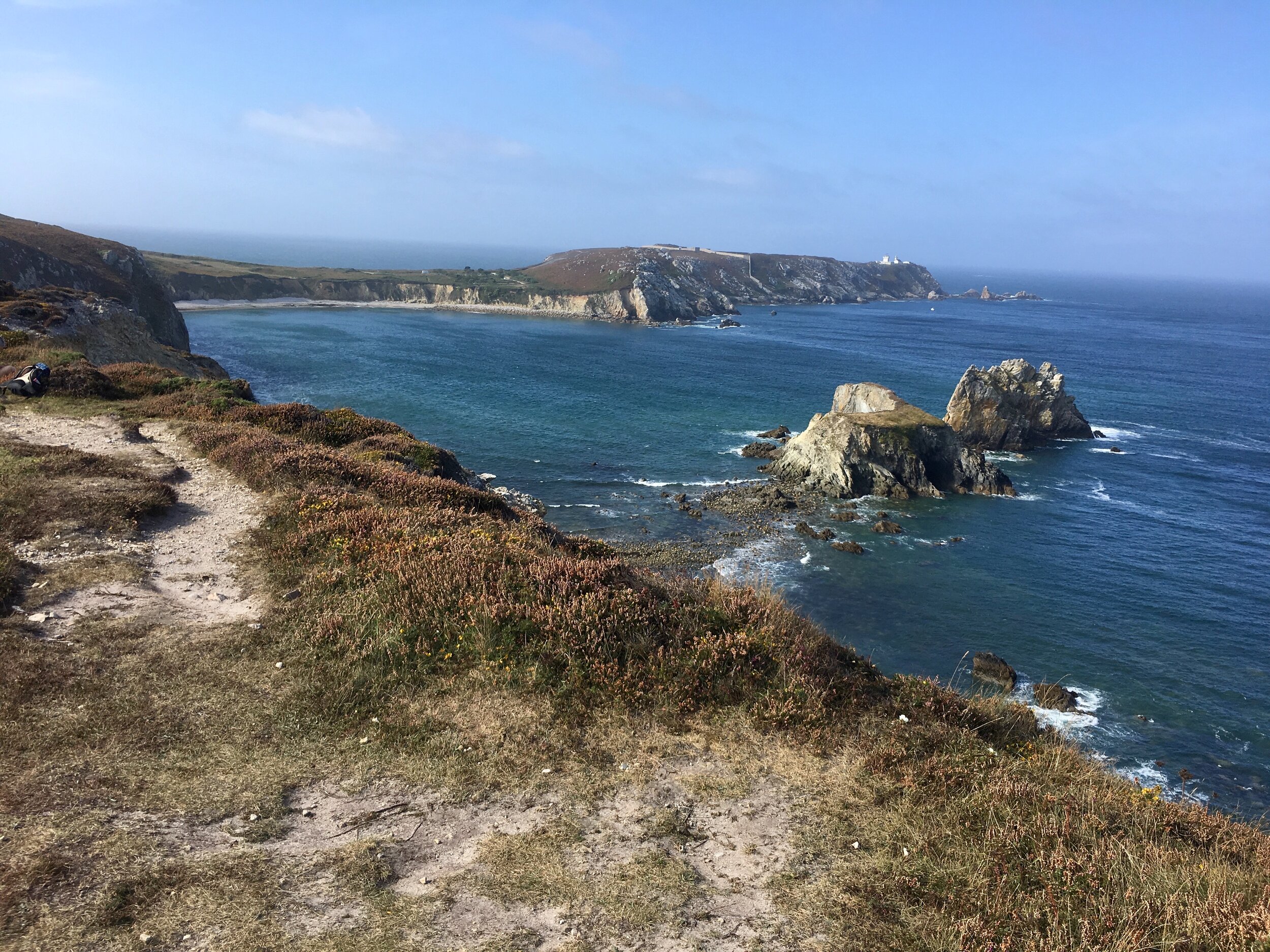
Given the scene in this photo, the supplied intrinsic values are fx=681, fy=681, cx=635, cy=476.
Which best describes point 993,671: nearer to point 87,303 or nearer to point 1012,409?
point 1012,409

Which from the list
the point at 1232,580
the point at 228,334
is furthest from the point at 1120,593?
the point at 228,334

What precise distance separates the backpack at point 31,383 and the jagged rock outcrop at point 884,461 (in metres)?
47.5

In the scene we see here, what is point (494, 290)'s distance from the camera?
626ft

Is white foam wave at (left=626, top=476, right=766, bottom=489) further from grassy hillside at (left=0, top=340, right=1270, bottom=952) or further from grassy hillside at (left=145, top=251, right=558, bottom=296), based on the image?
grassy hillside at (left=145, top=251, right=558, bottom=296)

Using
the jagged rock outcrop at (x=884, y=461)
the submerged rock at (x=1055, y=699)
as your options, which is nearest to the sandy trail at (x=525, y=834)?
the submerged rock at (x=1055, y=699)

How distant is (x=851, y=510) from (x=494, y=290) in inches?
6286

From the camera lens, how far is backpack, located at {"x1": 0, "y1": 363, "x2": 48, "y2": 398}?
81.9 ft

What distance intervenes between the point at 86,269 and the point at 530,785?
349 feet

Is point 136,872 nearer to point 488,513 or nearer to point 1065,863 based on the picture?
point 1065,863

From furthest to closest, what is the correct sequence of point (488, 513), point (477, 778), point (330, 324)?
point (330, 324), point (488, 513), point (477, 778)

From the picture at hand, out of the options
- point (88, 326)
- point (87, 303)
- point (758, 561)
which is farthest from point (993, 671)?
point (87, 303)

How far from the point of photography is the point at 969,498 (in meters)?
56.0

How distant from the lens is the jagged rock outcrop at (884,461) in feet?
183

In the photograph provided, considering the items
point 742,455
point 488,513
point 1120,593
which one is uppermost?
point 488,513
